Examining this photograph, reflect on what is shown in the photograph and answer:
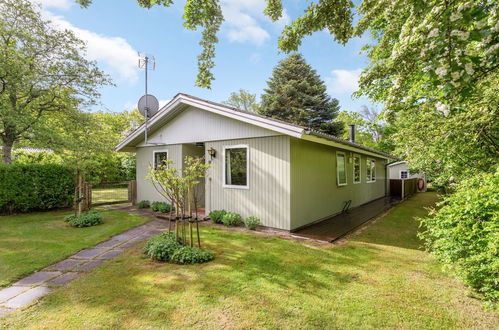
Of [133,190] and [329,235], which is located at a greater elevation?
[133,190]

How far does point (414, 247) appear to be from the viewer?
213 inches

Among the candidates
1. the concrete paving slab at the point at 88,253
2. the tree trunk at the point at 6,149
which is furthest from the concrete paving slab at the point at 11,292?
the tree trunk at the point at 6,149

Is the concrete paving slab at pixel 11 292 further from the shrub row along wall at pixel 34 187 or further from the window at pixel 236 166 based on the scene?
the shrub row along wall at pixel 34 187

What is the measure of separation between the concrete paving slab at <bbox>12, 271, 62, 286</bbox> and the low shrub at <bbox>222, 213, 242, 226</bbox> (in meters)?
3.94

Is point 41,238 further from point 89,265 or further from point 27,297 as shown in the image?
point 27,297

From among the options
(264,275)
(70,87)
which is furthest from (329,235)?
(70,87)

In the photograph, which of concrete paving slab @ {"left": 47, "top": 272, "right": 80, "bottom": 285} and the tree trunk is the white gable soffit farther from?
concrete paving slab @ {"left": 47, "top": 272, "right": 80, "bottom": 285}

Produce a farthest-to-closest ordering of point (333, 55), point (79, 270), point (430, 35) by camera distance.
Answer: point (333, 55) → point (79, 270) → point (430, 35)

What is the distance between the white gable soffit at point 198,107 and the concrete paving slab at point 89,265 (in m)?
4.60

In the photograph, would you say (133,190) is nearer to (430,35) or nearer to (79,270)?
(79,270)

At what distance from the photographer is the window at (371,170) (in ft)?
41.5

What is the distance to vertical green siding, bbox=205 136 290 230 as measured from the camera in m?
6.32

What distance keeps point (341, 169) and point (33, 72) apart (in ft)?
42.7

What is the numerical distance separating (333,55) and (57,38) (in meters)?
12.1
